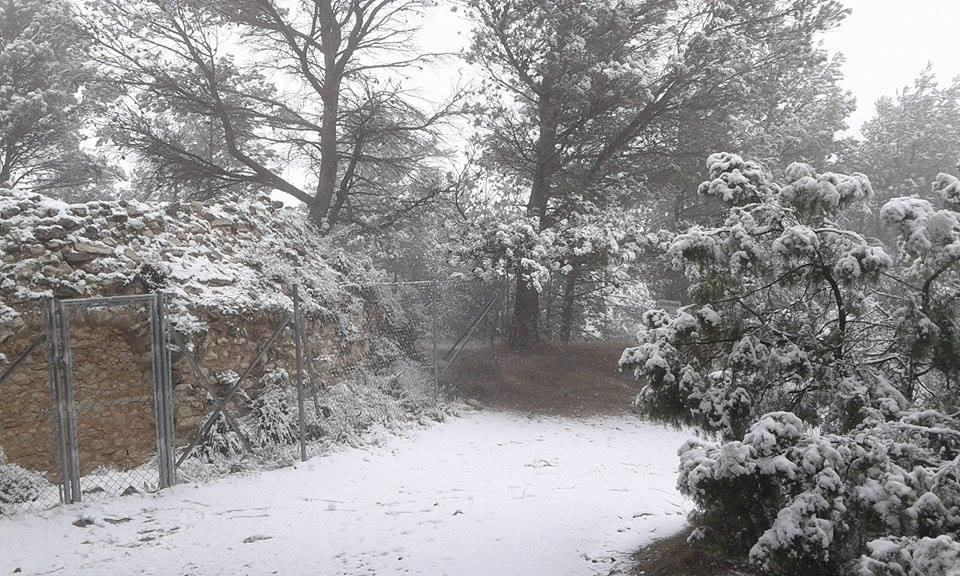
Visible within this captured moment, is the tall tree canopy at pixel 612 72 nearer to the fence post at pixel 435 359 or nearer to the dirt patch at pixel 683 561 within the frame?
the fence post at pixel 435 359

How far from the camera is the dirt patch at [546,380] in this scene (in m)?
12.1

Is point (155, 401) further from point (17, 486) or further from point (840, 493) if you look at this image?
point (840, 493)

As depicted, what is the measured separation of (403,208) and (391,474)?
7806mm

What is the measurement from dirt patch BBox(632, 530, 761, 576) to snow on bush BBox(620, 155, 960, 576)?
0.28 metres

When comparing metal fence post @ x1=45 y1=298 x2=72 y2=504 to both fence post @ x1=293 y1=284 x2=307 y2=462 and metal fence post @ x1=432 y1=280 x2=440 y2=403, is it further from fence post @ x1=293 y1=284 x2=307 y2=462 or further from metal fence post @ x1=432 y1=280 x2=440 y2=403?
metal fence post @ x1=432 y1=280 x2=440 y2=403

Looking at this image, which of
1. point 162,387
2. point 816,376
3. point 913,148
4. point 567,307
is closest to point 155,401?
point 162,387

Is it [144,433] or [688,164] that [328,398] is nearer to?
[144,433]

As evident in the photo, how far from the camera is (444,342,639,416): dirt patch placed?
39.8 feet

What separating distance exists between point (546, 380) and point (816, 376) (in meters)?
9.37

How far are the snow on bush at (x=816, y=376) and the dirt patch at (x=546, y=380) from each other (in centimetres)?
768

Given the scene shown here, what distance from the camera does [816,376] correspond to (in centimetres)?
383

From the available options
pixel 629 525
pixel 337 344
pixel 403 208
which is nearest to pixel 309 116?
pixel 403 208

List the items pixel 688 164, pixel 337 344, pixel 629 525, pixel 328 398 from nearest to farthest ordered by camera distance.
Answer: pixel 629 525, pixel 328 398, pixel 337 344, pixel 688 164

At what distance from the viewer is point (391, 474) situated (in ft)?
23.7
